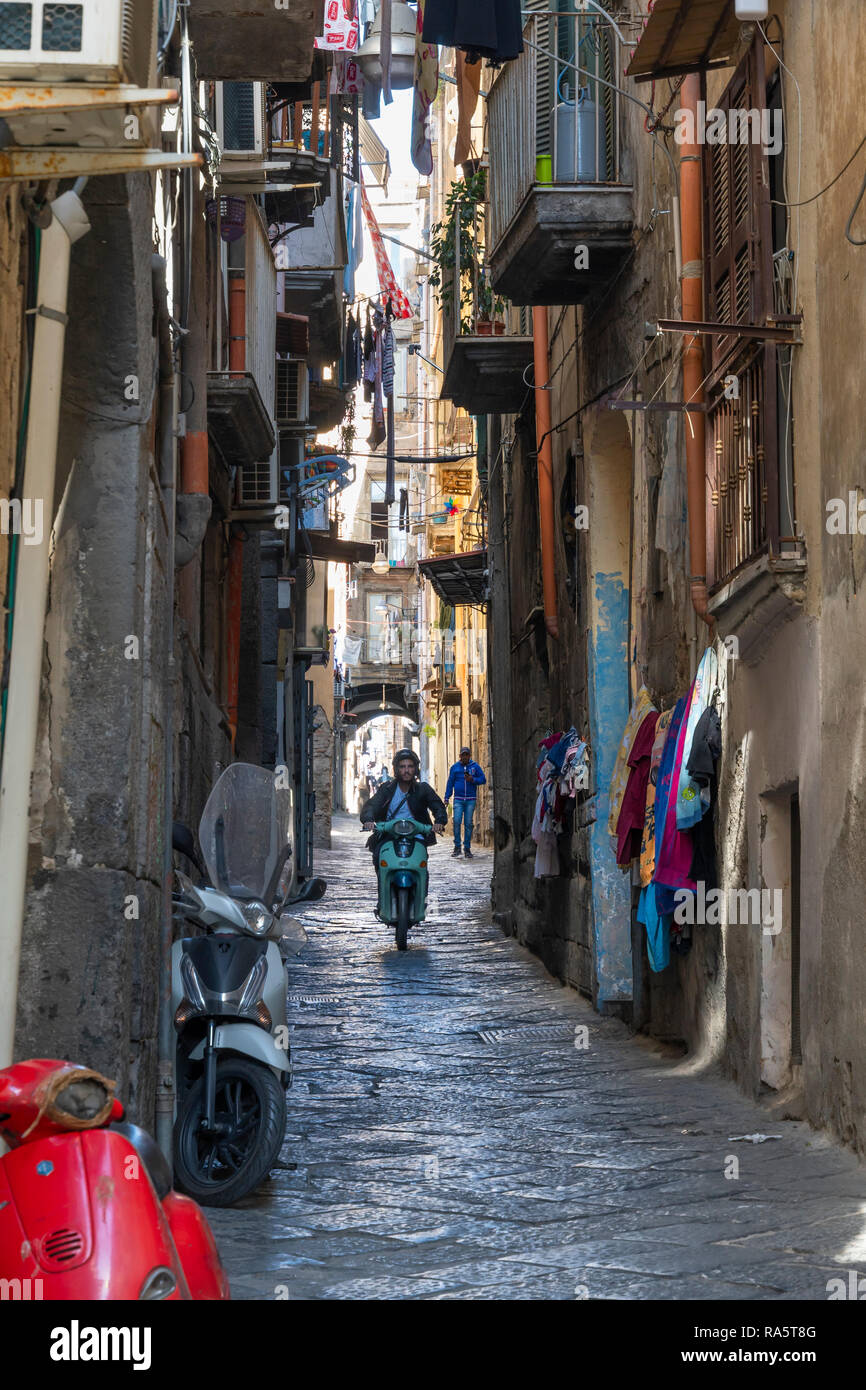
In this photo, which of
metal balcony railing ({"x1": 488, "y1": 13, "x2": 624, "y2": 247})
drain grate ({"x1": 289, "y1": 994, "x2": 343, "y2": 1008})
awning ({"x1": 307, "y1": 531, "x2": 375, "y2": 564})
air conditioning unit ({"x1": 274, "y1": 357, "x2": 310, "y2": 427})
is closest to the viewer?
metal balcony railing ({"x1": 488, "y1": 13, "x2": 624, "y2": 247})

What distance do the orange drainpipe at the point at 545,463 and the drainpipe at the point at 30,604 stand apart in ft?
26.4

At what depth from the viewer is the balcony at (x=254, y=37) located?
741 centimetres

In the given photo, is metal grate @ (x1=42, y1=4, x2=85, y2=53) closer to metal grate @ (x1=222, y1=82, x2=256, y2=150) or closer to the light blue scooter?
metal grate @ (x1=222, y1=82, x2=256, y2=150)

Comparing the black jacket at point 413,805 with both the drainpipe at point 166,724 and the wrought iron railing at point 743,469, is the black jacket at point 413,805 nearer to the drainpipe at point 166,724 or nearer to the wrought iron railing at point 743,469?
the wrought iron railing at point 743,469

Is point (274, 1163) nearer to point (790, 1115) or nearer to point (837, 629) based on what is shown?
point (790, 1115)

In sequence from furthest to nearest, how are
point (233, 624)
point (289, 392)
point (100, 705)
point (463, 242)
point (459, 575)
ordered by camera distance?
point (459, 575) → point (289, 392) → point (233, 624) → point (463, 242) → point (100, 705)

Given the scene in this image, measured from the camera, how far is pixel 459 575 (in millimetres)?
21125

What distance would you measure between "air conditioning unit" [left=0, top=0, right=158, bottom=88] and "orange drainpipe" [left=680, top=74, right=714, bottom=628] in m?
4.76

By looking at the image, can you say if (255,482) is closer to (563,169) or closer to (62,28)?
(563,169)

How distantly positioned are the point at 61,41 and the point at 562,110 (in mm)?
6985

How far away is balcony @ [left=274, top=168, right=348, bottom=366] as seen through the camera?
1672cm

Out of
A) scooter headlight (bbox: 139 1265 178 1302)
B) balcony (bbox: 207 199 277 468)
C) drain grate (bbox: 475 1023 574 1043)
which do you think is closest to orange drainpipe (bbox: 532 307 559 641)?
balcony (bbox: 207 199 277 468)

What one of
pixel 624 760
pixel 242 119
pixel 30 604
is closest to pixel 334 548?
pixel 242 119

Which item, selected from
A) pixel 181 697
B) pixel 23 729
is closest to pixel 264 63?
pixel 181 697
